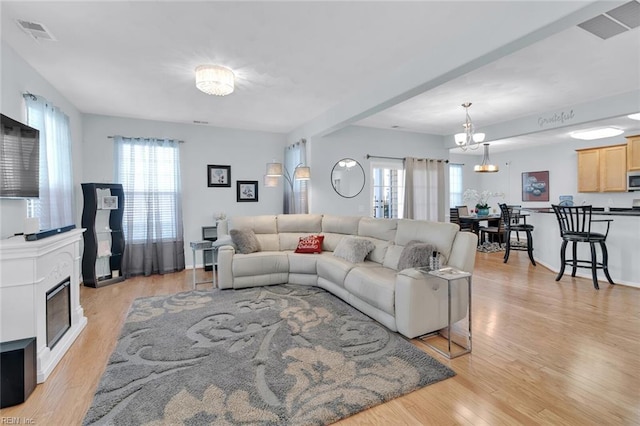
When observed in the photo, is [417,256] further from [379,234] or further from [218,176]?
[218,176]

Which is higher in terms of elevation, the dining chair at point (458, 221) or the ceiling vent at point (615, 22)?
the ceiling vent at point (615, 22)

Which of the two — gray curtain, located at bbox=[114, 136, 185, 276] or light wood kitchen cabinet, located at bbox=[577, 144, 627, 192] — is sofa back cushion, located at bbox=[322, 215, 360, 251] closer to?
gray curtain, located at bbox=[114, 136, 185, 276]

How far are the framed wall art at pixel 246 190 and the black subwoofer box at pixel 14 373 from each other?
4110 mm

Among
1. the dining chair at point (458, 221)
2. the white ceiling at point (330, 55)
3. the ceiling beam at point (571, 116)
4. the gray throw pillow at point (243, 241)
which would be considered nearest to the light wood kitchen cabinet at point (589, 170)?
the dining chair at point (458, 221)

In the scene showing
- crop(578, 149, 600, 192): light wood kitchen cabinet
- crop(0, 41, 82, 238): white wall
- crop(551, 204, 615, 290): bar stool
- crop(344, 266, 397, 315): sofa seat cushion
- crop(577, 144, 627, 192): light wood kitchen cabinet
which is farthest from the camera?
crop(578, 149, 600, 192): light wood kitchen cabinet

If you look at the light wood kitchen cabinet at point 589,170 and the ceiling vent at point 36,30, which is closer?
the ceiling vent at point 36,30

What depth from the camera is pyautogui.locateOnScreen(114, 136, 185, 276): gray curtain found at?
16.3 ft

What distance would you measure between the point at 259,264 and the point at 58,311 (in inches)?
85.3

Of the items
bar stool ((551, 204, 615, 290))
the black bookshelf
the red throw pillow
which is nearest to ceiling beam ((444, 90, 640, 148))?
bar stool ((551, 204, 615, 290))

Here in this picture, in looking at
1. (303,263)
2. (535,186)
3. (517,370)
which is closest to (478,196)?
(535,186)

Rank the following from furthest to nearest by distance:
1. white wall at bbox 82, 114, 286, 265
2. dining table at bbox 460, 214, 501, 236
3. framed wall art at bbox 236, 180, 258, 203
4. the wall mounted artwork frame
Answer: the wall mounted artwork frame < dining table at bbox 460, 214, 501, 236 < framed wall art at bbox 236, 180, 258, 203 < white wall at bbox 82, 114, 286, 265

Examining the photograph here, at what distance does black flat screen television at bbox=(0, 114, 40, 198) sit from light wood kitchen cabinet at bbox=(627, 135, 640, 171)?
32.5 feet

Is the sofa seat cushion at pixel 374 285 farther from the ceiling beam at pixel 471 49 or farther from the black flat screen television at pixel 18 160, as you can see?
the black flat screen television at pixel 18 160

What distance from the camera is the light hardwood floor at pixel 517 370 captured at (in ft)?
5.89
